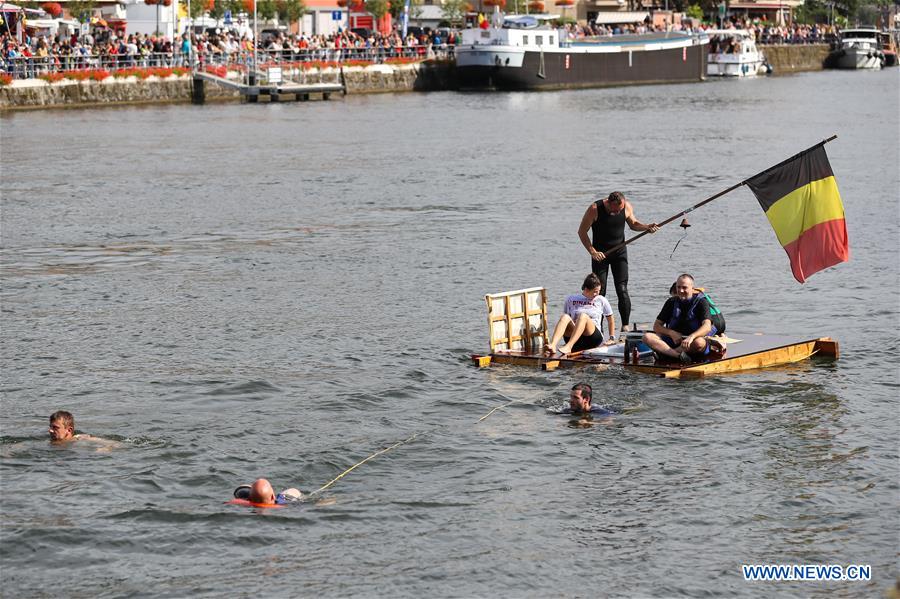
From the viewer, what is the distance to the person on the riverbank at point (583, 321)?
20.2m

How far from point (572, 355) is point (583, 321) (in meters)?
0.51

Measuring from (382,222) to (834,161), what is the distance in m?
20.9

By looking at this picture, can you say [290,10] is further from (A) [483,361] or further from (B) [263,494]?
(B) [263,494]

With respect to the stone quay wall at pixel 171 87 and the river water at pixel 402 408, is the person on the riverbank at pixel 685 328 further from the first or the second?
the stone quay wall at pixel 171 87

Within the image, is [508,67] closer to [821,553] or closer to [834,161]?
[834,161]

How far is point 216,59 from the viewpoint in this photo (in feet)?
244

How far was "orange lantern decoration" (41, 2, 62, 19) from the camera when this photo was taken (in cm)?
7200

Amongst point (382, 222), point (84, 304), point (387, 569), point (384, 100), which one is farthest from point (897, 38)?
point (387, 569)

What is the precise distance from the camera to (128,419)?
1806 cm

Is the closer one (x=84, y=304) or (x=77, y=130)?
(x=84, y=304)

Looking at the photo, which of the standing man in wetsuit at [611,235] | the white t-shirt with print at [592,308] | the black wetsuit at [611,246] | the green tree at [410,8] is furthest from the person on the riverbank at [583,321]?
the green tree at [410,8]

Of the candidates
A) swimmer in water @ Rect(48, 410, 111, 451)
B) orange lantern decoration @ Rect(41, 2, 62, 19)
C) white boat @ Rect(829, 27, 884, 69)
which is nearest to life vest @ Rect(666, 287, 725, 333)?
swimmer in water @ Rect(48, 410, 111, 451)

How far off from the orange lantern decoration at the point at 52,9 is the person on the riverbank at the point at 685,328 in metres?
58.2

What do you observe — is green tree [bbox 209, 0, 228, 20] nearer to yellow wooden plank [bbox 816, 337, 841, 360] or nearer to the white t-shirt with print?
the white t-shirt with print
